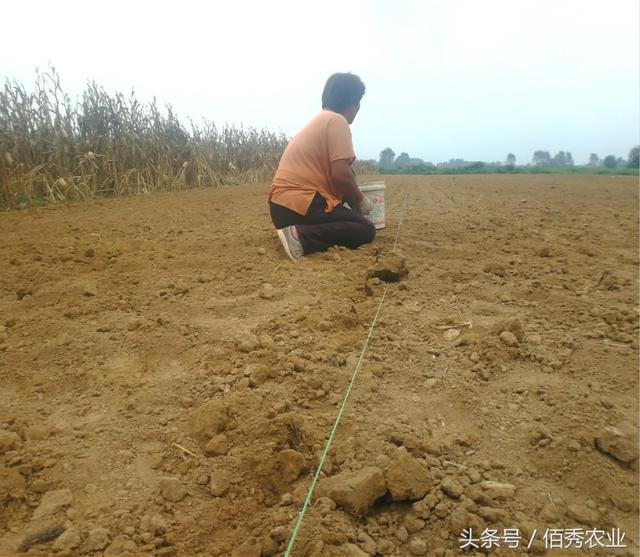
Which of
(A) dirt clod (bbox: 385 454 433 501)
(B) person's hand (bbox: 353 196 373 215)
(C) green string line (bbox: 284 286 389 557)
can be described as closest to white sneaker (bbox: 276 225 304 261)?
(B) person's hand (bbox: 353 196 373 215)

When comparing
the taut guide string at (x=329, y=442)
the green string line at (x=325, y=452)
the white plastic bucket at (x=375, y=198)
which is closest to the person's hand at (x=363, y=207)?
the white plastic bucket at (x=375, y=198)

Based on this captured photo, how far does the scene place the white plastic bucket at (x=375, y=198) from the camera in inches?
136

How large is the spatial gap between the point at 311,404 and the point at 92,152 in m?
6.55

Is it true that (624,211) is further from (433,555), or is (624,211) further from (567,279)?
(433,555)

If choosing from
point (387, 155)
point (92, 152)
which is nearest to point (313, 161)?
point (92, 152)

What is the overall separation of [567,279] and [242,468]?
2.17 m

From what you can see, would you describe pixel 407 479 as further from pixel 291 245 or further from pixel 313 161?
pixel 313 161

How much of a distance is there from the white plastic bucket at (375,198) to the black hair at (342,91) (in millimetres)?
618

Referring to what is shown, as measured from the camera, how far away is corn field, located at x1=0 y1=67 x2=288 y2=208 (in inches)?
227

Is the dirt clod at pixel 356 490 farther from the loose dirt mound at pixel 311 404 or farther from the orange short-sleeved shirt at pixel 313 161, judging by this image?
the orange short-sleeved shirt at pixel 313 161

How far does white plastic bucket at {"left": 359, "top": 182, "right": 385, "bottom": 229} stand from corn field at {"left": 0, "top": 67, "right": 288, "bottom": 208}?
425cm

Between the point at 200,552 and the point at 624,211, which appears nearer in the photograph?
the point at 200,552

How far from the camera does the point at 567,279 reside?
2.55 m

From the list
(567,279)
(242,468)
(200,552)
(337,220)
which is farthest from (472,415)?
(337,220)
